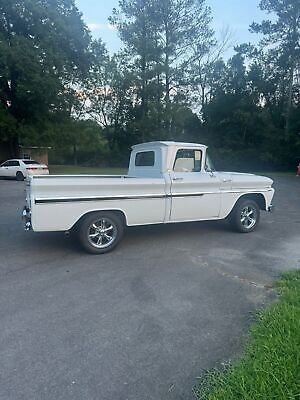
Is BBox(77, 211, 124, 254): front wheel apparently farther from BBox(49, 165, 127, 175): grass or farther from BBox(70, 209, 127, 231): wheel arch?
BBox(49, 165, 127, 175): grass

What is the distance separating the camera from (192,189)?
6.38 m

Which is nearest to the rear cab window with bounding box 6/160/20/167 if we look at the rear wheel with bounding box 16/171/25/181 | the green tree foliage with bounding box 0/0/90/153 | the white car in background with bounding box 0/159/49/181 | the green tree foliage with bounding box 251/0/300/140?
the white car in background with bounding box 0/159/49/181

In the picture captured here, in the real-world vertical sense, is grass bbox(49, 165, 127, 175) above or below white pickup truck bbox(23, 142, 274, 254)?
below

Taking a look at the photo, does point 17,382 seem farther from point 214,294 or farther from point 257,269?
point 257,269

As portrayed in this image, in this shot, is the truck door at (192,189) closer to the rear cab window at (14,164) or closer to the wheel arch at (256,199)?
the wheel arch at (256,199)

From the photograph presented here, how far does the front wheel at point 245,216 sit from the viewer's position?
7.17 m

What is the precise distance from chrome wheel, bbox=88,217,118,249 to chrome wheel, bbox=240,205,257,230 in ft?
10.5

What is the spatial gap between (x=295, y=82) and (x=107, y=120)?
971 inches

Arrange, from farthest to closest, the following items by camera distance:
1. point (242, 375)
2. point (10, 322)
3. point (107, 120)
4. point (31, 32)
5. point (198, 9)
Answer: point (107, 120), point (198, 9), point (31, 32), point (10, 322), point (242, 375)

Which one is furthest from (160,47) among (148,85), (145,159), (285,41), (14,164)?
(145,159)

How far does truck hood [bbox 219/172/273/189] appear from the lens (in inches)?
273

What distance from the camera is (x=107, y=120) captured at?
45.1m

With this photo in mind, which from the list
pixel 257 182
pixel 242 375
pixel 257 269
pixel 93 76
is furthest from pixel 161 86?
pixel 242 375

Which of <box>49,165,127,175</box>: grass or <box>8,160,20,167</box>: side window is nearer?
<box>8,160,20,167</box>: side window
